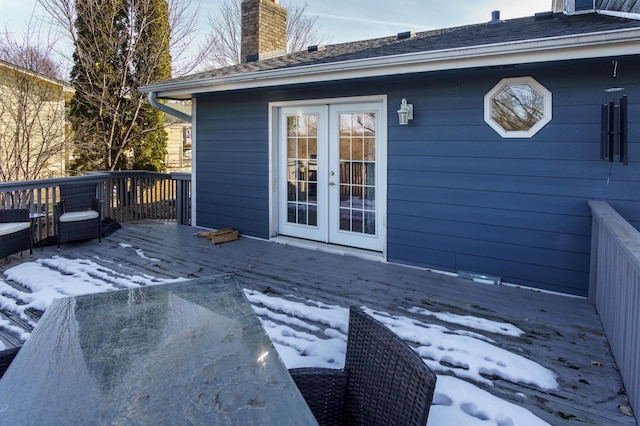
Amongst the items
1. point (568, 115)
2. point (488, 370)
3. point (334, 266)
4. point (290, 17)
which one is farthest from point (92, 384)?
point (290, 17)

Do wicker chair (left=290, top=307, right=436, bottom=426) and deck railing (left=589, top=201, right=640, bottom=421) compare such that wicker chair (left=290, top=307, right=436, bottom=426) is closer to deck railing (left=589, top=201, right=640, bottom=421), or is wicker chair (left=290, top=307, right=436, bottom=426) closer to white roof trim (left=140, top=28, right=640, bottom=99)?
deck railing (left=589, top=201, right=640, bottom=421)

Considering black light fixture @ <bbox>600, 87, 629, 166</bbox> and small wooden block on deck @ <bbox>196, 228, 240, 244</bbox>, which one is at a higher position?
black light fixture @ <bbox>600, 87, 629, 166</bbox>

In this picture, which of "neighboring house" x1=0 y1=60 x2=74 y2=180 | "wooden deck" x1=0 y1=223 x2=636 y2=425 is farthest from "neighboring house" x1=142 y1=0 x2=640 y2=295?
"neighboring house" x1=0 y1=60 x2=74 y2=180

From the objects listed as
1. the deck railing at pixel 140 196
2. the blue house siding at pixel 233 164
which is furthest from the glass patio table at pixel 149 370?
the deck railing at pixel 140 196

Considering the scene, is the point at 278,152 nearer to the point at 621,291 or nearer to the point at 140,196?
the point at 140,196

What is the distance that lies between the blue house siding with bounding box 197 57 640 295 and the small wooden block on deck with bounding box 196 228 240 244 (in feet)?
7.14

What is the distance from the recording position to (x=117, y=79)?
31.0ft

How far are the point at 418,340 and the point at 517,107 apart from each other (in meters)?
2.55

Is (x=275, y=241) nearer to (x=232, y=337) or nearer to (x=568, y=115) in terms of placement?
(x=568, y=115)

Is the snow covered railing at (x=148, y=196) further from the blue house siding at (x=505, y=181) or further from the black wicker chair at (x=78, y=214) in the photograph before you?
the blue house siding at (x=505, y=181)

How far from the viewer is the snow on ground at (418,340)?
2.26 meters

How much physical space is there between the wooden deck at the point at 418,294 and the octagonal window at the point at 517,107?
155 centimetres

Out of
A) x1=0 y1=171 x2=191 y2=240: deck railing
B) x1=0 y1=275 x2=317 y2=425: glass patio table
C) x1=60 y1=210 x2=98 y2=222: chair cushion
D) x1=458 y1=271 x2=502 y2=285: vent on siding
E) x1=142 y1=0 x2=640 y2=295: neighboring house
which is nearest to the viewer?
x1=0 y1=275 x2=317 y2=425: glass patio table

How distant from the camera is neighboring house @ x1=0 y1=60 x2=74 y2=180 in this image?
8.38 m
